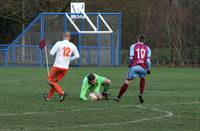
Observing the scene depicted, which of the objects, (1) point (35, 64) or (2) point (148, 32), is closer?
(1) point (35, 64)

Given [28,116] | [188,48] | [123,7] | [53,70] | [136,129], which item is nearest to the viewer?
[136,129]

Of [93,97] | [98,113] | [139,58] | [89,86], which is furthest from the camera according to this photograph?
[89,86]

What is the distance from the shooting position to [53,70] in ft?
52.1

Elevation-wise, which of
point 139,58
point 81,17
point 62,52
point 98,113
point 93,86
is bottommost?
point 98,113

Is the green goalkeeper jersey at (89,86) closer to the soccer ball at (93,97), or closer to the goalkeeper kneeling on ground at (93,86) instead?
the goalkeeper kneeling on ground at (93,86)

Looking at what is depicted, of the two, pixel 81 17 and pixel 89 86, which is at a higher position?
pixel 81 17

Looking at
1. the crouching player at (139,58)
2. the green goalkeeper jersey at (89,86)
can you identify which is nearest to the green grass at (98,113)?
the green goalkeeper jersey at (89,86)

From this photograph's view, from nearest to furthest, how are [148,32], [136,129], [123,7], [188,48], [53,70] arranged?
[136,129] → [53,70] → [188,48] → [148,32] → [123,7]

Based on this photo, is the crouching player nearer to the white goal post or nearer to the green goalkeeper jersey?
the green goalkeeper jersey

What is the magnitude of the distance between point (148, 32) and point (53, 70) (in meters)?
38.2

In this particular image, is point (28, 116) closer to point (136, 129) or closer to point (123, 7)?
point (136, 129)

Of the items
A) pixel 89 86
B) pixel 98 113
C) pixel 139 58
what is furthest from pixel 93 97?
pixel 98 113

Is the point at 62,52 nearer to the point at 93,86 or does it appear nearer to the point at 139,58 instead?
the point at 93,86

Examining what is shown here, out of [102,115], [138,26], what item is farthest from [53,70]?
[138,26]
